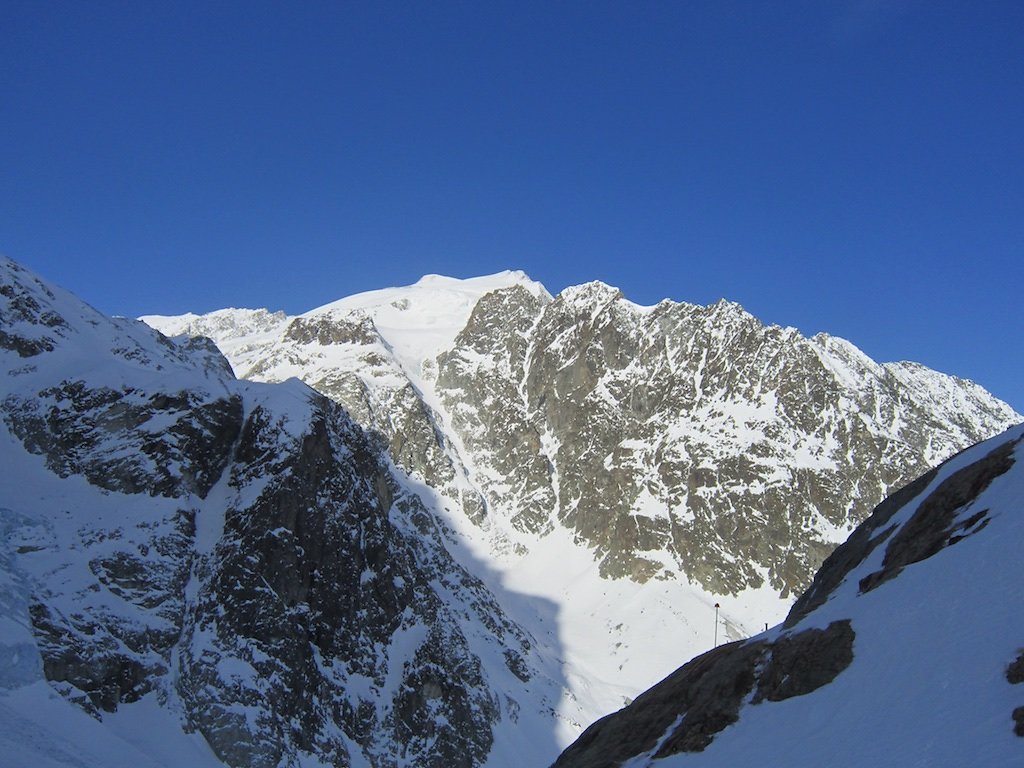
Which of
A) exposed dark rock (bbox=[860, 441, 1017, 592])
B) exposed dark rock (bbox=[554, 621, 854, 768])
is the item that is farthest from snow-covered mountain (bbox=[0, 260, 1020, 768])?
exposed dark rock (bbox=[860, 441, 1017, 592])

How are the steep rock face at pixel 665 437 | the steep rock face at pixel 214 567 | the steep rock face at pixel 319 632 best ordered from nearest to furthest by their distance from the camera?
the steep rock face at pixel 214 567
the steep rock face at pixel 319 632
the steep rock face at pixel 665 437

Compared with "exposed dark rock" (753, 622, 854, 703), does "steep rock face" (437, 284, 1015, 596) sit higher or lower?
higher

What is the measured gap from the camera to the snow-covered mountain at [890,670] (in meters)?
19.6

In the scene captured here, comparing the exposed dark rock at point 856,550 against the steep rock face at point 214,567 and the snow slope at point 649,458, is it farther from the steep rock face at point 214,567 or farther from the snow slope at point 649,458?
the snow slope at point 649,458

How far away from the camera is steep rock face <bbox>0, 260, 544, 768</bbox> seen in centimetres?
6988

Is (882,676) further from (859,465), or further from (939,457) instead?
(939,457)

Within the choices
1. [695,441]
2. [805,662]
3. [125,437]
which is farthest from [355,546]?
[695,441]

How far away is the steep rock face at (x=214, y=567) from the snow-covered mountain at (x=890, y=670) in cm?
4658

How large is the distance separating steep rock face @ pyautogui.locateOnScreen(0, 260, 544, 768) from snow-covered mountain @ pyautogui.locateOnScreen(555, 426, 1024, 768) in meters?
46.6

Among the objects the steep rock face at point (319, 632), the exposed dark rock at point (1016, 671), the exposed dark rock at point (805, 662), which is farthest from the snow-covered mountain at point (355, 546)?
the exposed dark rock at point (1016, 671)

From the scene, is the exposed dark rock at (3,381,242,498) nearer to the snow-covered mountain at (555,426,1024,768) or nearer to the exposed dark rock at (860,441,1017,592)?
the snow-covered mountain at (555,426,1024,768)

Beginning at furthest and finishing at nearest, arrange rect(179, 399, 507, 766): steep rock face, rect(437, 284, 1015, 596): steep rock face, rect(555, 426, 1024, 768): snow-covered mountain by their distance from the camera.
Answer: rect(437, 284, 1015, 596): steep rock face < rect(179, 399, 507, 766): steep rock face < rect(555, 426, 1024, 768): snow-covered mountain

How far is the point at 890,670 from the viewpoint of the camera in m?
23.0

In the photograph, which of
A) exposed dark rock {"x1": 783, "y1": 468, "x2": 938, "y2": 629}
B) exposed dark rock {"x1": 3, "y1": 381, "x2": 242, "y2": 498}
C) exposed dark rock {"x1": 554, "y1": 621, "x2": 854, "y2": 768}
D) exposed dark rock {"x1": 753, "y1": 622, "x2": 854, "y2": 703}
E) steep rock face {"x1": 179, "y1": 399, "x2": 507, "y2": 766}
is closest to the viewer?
exposed dark rock {"x1": 753, "y1": 622, "x2": 854, "y2": 703}
